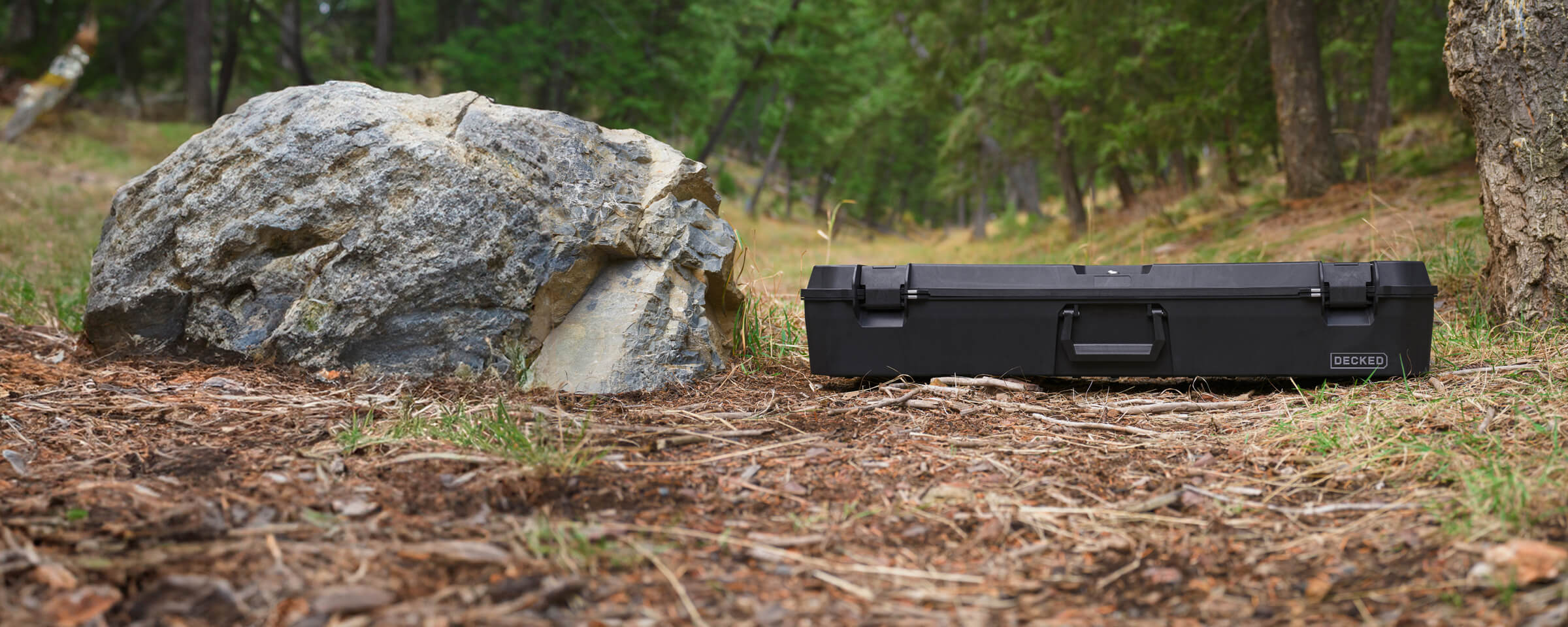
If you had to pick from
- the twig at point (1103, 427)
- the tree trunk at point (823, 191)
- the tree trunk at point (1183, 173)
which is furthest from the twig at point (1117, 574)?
the tree trunk at point (823, 191)

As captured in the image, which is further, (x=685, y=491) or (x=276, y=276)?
(x=276, y=276)

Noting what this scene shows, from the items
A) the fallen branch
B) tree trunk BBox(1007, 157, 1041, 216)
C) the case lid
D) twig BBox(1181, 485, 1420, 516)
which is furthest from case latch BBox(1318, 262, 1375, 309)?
tree trunk BBox(1007, 157, 1041, 216)

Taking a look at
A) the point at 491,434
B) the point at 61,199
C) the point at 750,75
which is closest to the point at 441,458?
the point at 491,434

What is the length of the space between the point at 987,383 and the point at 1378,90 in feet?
32.7

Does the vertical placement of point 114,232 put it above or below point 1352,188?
below

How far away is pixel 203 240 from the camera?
377 cm

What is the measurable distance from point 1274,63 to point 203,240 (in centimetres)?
971

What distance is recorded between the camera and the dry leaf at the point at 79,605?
5.43ft

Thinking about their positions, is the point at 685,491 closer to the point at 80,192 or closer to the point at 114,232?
the point at 114,232

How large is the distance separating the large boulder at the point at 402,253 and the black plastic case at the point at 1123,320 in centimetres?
71

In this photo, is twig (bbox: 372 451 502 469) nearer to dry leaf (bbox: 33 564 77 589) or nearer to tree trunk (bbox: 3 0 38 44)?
dry leaf (bbox: 33 564 77 589)

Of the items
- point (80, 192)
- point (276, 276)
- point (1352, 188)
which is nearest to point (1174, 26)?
point (1352, 188)

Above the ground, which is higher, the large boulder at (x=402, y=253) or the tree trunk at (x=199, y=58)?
the tree trunk at (x=199, y=58)

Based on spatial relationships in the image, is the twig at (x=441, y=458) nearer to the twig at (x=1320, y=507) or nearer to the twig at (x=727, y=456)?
the twig at (x=727, y=456)
